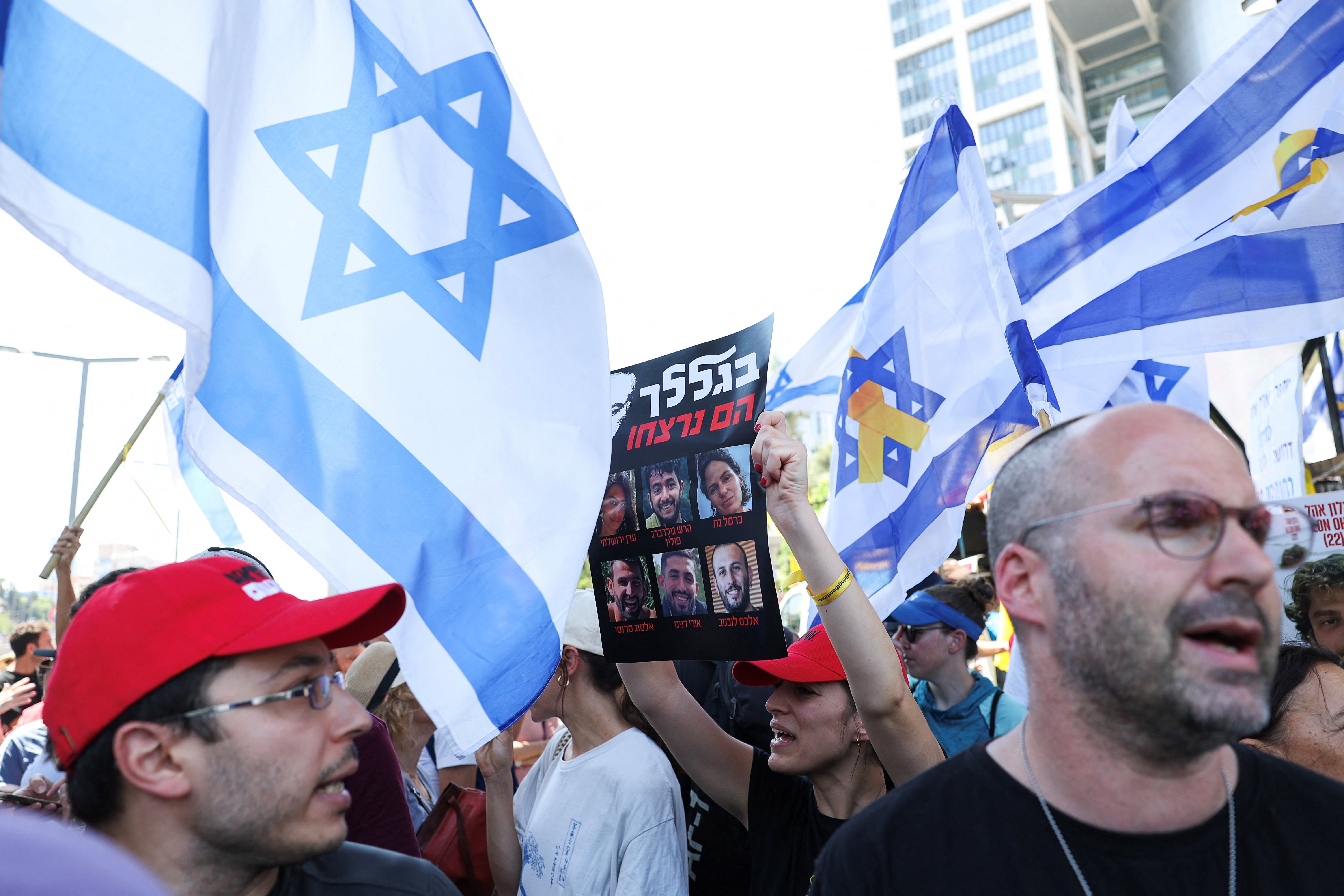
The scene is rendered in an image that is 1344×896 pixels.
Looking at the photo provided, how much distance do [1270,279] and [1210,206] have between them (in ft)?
1.40

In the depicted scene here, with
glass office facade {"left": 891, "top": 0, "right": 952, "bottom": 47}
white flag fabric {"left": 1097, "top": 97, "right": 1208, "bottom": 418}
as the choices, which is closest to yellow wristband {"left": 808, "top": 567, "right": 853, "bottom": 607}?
white flag fabric {"left": 1097, "top": 97, "right": 1208, "bottom": 418}

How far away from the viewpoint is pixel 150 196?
209 cm

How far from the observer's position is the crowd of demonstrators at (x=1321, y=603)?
371 centimetres

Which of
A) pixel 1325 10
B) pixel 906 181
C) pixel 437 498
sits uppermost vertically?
pixel 1325 10

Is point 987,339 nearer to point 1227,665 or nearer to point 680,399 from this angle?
point 680,399

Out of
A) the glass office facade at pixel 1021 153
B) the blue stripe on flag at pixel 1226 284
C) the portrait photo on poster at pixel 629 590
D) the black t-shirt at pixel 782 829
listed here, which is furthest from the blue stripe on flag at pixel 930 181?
the glass office facade at pixel 1021 153

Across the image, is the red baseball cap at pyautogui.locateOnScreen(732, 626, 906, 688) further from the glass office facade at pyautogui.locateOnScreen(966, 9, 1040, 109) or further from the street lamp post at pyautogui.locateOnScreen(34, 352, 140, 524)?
the glass office facade at pyautogui.locateOnScreen(966, 9, 1040, 109)

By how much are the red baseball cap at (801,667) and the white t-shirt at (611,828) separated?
38 cm

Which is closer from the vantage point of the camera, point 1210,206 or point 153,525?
point 1210,206

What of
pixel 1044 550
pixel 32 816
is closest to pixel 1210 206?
pixel 1044 550

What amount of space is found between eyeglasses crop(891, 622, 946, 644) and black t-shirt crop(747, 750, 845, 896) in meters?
1.90

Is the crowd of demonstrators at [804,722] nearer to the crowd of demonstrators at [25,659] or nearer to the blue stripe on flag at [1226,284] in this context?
the blue stripe on flag at [1226,284]

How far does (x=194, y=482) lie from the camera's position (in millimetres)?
4215

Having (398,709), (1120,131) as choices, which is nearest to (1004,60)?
(1120,131)
